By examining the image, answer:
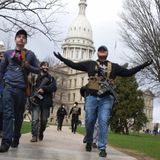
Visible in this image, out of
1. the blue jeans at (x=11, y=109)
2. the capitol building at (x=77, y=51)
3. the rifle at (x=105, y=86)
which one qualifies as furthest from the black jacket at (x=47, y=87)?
the capitol building at (x=77, y=51)

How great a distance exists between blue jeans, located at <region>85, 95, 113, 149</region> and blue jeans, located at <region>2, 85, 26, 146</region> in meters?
1.31

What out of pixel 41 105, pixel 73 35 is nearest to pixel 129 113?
pixel 41 105

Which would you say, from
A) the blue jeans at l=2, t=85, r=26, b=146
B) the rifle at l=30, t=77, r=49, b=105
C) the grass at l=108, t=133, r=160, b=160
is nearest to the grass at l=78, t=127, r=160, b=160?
the grass at l=108, t=133, r=160, b=160

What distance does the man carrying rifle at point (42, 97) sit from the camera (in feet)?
43.7

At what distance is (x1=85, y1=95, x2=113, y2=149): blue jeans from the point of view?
9.23 metres

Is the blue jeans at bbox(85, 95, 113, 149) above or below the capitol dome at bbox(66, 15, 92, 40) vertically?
below

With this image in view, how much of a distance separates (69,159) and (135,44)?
2662 centimetres

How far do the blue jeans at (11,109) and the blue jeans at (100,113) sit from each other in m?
1.31

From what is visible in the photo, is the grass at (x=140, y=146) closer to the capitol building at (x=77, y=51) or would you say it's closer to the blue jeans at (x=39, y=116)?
the blue jeans at (x=39, y=116)

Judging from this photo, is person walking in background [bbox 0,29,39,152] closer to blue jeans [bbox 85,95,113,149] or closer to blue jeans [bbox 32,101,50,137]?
blue jeans [bbox 85,95,113,149]

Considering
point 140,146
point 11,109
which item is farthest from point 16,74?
point 140,146

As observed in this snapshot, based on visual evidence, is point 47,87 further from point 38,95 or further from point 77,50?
point 77,50

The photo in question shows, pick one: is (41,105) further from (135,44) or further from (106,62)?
(135,44)

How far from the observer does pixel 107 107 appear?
951 centimetres
